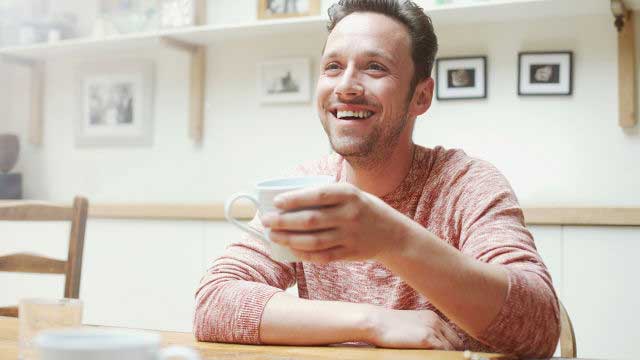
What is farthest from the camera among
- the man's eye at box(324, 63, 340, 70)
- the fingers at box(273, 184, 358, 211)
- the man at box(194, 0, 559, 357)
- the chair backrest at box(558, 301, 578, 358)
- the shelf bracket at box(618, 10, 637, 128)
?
the shelf bracket at box(618, 10, 637, 128)

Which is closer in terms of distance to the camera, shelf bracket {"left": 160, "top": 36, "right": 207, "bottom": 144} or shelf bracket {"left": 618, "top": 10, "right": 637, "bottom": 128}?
shelf bracket {"left": 618, "top": 10, "right": 637, "bottom": 128}

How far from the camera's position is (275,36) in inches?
130

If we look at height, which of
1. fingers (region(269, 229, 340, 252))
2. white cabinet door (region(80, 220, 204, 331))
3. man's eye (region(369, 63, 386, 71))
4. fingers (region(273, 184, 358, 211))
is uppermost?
man's eye (region(369, 63, 386, 71))

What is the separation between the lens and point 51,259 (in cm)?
172

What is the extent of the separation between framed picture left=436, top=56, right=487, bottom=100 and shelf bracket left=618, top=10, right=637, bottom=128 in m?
0.50

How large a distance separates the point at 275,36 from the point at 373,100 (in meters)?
1.91

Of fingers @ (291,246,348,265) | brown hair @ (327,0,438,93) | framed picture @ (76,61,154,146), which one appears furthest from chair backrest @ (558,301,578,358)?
framed picture @ (76,61,154,146)

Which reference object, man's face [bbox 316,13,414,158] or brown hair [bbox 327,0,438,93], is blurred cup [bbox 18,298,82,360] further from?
brown hair [bbox 327,0,438,93]

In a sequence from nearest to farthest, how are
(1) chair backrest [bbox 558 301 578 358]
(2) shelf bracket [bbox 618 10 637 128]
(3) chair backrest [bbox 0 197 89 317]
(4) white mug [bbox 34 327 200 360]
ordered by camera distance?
(4) white mug [bbox 34 327 200 360] → (1) chair backrest [bbox 558 301 578 358] → (3) chair backrest [bbox 0 197 89 317] → (2) shelf bracket [bbox 618 10 637 128]

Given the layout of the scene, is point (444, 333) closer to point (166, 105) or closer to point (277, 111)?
point (277, 111)

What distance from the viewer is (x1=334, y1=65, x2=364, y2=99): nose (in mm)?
1448

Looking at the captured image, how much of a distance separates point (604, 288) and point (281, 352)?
1.65 metres

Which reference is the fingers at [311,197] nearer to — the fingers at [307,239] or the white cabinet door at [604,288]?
the fingers at [307,239]

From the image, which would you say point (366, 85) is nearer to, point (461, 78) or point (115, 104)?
point (461, 78)
